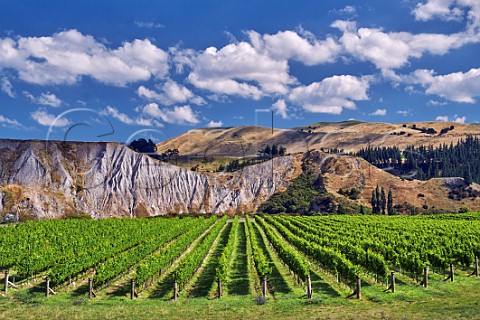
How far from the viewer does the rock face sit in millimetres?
113875

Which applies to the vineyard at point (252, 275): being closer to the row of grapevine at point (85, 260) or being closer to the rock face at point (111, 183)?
the row of grapevine at point (85, 260)

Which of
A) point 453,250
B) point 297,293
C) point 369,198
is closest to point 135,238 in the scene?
point 297,293

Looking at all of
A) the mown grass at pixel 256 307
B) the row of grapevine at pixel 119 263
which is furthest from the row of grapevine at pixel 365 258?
the row of grapevine at pixel 119 263

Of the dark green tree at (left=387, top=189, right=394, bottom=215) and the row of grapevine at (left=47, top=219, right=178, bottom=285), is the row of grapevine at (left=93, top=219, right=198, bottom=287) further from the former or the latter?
the dark green tree at (left=387, top=189, right=394, bottom=215)

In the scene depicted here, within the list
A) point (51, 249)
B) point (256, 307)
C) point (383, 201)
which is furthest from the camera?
point (383, 201)

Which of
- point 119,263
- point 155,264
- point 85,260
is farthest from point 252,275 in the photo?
point 85,260

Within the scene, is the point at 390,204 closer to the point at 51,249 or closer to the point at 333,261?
the point at 333,261

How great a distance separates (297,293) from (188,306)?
24.4ft

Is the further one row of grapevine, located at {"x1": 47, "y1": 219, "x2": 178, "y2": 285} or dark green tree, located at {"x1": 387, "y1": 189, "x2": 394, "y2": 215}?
dark green tree, located at {"x1": 387, "y1": 189, "x2": 394, "y2": 215}

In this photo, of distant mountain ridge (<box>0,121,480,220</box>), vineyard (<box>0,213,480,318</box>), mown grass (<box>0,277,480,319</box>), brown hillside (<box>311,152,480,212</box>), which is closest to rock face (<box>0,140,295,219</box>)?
distant mountain ridge (<box>0,121,480,220</box>)

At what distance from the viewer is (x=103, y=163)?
132m

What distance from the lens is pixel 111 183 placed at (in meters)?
130

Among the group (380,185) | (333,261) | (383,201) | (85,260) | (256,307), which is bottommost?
(256,307)

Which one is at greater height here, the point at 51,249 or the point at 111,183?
the point at 111,183
